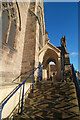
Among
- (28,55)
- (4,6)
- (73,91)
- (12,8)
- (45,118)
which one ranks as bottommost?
(45,118)

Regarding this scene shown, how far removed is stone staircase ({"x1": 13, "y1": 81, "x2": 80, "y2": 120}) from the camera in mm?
2420

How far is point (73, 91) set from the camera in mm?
3355

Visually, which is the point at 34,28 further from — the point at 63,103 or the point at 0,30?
the point at 63,103

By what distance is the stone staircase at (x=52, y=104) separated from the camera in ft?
7.94

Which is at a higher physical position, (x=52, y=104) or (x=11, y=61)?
(x=11, y=61)

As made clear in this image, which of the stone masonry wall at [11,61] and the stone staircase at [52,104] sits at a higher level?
the stone masonry wall at [11,61]

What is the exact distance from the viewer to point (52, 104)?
2943 mm

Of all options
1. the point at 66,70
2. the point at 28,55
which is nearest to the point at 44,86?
the point at 66,70

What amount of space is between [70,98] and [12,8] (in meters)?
7.79

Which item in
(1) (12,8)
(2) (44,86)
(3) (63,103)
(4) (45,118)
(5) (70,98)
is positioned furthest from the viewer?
→ (1) (12,8)

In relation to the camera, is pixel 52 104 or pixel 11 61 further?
pixel 11 61

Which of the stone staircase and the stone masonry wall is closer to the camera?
the stone staircase

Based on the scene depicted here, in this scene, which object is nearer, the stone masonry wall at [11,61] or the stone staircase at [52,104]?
the stone staircase at [52,104]

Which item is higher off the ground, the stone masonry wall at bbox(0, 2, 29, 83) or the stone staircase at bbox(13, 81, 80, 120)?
the stone masonry wall at bbox(0, 2, 29, 83)
